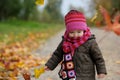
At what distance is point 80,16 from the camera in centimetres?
569

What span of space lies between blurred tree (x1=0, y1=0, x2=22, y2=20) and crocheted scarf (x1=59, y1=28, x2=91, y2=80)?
35.6m

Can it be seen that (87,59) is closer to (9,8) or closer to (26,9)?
(9,8)

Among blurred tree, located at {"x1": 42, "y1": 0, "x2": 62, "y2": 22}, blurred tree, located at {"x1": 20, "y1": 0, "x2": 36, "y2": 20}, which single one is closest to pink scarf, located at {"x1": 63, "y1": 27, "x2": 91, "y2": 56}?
blurred tree, located at {"x1": 20, "y1": 0, "x2": 36, "y2": 20}

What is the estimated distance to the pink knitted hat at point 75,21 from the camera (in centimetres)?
561

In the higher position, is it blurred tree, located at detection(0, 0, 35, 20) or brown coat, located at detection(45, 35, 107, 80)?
blurred tree, located at detection(0, 0, 35, 20)

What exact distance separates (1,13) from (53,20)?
688 inches

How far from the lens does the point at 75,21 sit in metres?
5.68

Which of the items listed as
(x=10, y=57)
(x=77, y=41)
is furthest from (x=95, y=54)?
(x=10, y=57)

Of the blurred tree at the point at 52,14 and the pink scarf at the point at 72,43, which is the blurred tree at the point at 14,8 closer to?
the blurred tree at the point at 52,14

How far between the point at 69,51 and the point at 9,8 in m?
38.4

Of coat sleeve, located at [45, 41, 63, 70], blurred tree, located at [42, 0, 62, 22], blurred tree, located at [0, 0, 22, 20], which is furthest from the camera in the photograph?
blurred tree, located at [42, 0, 62, 22]

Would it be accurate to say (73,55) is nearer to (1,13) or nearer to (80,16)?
(80,16)

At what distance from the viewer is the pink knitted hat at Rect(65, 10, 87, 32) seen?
5.61 meters

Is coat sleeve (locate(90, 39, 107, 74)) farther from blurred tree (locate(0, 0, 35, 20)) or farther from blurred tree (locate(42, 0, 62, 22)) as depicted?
blurred tree (locate(42, 0, 62, 22))
